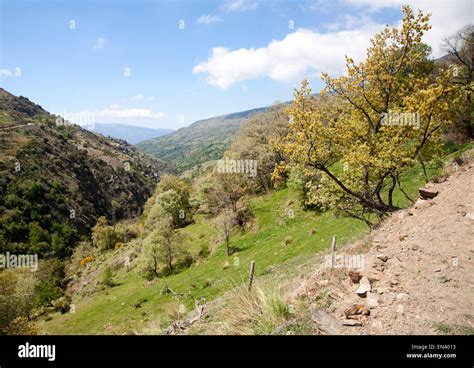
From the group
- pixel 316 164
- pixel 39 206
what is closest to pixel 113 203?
pixel 39 206

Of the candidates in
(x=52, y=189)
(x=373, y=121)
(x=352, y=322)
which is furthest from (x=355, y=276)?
(x=52, y=189)

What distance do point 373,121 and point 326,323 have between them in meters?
11.3

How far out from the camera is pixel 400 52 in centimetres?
1323

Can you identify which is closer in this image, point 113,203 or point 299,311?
point 299,311

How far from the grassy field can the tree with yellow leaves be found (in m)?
6.08

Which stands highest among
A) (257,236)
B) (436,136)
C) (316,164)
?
(436,136)

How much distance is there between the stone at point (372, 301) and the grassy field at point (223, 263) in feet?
41.8

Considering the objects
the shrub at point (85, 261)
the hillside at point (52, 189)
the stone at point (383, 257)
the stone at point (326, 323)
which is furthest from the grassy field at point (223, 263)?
the hillside at point (52, 189)

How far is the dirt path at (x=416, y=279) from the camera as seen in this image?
5.67 meters

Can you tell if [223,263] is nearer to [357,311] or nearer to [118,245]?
[357,311]

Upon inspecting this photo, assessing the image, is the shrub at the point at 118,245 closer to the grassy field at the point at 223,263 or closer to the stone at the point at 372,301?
the grassy field at the point at 223,263

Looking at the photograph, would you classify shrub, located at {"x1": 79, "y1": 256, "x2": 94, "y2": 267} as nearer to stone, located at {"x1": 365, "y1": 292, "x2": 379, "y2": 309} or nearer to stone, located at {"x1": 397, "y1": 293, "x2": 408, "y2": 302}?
stone, located at {"x1": 365, "y1": 292, "x2": 379, "y2": 309}

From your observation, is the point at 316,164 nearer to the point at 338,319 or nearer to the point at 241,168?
the point at 338,319

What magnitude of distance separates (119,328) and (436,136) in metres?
28.8
